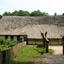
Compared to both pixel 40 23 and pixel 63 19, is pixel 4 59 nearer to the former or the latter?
pixel 40 23

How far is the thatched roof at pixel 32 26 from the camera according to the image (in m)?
37.5

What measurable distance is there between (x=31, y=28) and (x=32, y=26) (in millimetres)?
1182

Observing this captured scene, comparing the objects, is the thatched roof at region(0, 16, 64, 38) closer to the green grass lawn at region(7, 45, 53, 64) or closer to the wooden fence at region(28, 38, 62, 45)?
the wooden fence at region(28, 38, 62, 45)

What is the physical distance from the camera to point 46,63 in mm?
9938

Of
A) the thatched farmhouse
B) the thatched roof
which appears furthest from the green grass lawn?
the thatched roof

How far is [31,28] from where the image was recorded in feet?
129

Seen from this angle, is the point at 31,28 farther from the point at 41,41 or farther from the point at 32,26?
the point at 41,41

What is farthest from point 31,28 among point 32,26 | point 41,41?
point 41,41

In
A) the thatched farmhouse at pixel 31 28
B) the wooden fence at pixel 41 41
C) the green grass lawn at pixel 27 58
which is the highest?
the thatched farmhouse at pixel 31 28

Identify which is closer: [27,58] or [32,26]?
[27,58]

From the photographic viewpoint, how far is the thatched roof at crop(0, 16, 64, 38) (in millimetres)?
37522

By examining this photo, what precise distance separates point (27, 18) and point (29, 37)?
10629 millimetres

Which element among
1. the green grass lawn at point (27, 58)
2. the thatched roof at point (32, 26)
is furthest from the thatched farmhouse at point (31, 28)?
the green grass lawn at point (27, 58)

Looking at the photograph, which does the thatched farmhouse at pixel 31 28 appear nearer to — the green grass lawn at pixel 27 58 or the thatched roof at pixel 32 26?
the thatched roof at pixel 32 26
